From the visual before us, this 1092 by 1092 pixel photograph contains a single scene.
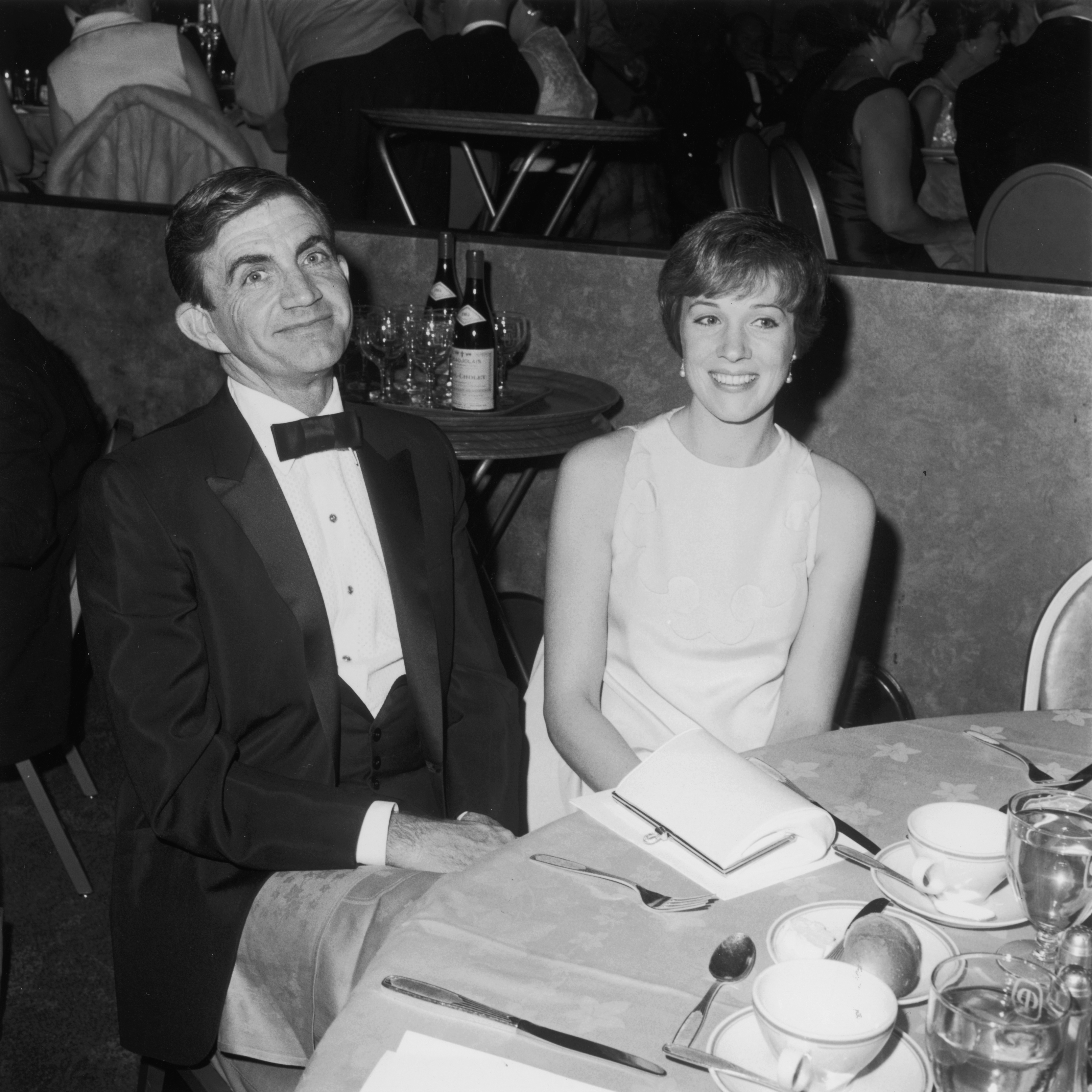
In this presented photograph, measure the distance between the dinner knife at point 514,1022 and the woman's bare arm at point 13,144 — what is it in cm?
468

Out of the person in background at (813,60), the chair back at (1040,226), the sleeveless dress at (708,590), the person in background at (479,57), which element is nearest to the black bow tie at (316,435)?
the sleeveless dress at (708,590)

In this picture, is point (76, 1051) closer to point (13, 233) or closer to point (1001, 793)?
point (1001, 793)

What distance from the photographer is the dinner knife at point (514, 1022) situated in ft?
2.85

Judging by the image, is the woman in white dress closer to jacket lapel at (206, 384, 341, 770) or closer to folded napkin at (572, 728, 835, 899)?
jacket lapel at (206, 384, 341, 770)

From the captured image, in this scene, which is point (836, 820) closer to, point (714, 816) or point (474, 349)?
point (714, 816)

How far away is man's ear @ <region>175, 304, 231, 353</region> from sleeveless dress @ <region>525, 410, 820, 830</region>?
0.65 metres

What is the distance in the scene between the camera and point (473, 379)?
8.78ft

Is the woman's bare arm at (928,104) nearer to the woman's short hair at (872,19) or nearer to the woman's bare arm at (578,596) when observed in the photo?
the woman's short hair at (872,19)

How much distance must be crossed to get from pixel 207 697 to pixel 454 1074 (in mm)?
827

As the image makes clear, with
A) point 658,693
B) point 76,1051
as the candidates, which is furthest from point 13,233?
point 658,693

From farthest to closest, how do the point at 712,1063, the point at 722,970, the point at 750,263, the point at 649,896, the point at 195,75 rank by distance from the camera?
1. the point at 195,75
2. the point at 750,263
3. the point at 649,896
4. the point at 722,970
5. the point at 712,1063

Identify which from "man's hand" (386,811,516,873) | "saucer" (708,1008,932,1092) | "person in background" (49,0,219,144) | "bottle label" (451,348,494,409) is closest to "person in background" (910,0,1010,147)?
"person in background" (49,0,219,144)

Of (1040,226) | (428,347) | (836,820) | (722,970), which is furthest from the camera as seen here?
(1040,226)

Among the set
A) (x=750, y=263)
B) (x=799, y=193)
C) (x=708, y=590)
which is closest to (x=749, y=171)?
(x=799, y=193)
